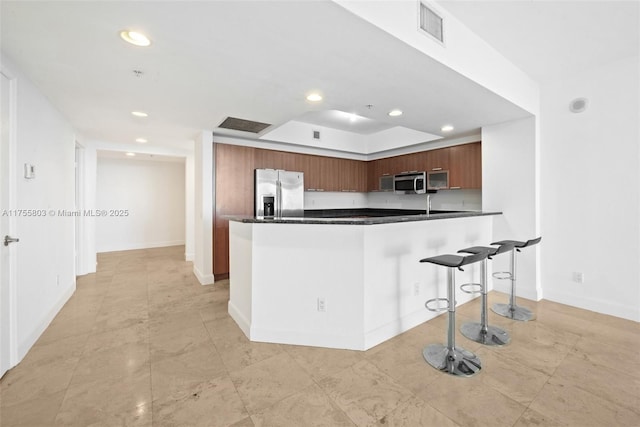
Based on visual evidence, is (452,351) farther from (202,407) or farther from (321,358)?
(202,407)

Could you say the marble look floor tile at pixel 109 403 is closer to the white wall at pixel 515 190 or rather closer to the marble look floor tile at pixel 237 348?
the marble look floor tile at pixel 237 348

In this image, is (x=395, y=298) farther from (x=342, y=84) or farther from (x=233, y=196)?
(x=233, y=196)

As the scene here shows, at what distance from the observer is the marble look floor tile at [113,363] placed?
2.05 m

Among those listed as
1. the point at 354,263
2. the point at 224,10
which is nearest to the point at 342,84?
the point at 224,10

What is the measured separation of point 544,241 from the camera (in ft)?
11.9

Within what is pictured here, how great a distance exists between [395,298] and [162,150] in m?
5.44

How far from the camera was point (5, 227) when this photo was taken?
2.09 metres

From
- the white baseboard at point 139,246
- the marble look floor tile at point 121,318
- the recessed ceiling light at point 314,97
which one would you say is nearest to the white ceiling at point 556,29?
the recessed ceiling light at point 314,97

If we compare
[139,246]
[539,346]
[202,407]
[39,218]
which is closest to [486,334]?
[539,346]

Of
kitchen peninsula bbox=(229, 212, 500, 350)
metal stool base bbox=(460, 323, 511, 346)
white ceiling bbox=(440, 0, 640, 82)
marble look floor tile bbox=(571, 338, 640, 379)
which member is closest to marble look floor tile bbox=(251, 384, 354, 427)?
kitchen peninsula bbox=(229, 212, 500, 350)

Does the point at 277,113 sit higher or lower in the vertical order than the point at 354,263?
higher

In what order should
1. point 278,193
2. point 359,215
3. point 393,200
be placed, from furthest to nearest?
point 359,215 < point 393,200 < point 278,193

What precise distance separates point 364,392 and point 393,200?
192 inches

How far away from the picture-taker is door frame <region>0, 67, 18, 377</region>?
213 centimetres
